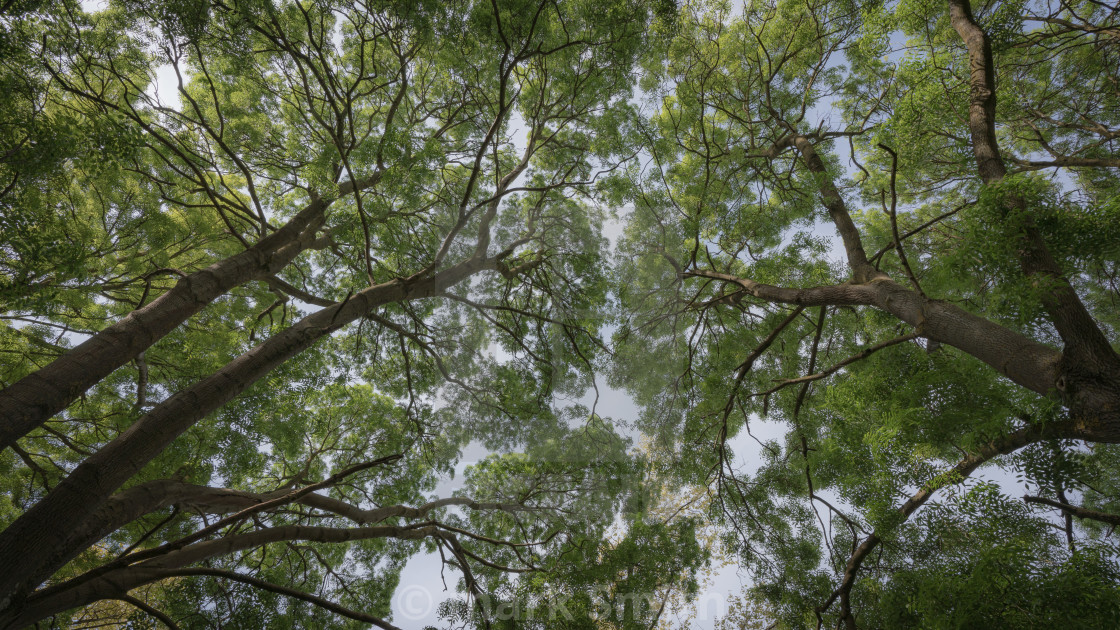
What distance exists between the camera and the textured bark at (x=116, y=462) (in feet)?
6.53

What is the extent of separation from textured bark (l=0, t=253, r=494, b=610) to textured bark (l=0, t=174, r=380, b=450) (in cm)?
36

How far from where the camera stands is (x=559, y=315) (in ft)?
20.1

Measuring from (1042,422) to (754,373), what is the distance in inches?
166

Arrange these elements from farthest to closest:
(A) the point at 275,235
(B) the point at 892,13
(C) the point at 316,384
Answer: (C) the point at 316,384 < (A) the point at 275,235 < (B) the point at 892,13

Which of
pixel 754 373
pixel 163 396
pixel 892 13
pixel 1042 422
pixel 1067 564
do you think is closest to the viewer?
pixel 1067 564

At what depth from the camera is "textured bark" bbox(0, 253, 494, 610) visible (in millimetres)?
1990

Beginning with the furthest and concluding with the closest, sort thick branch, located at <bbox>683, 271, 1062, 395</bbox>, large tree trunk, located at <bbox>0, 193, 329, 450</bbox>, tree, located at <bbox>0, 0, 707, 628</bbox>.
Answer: tree, located at <bbox>0, 0, 707, 628</bbox>, large tree trunk, located at <bbox>0, 193, 329, 450</bbox>, thick branch, located at <bbox>683, 271, 1062, 395</bbox>

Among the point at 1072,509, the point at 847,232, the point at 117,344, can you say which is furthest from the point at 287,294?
the point at 1072,509

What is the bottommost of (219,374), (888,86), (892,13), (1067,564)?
(1067,564)

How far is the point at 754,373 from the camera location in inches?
244

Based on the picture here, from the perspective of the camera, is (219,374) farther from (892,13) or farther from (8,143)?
(892,13)

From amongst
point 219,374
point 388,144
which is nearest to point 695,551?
point 219,374

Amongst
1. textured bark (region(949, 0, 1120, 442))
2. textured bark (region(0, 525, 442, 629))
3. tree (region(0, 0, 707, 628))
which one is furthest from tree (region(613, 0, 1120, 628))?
textured bark (region(0, 525, 442, 629))

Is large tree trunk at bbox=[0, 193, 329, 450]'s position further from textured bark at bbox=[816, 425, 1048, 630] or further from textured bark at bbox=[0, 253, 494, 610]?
textured bark at bbox=[816, 425, 1048, 630]
